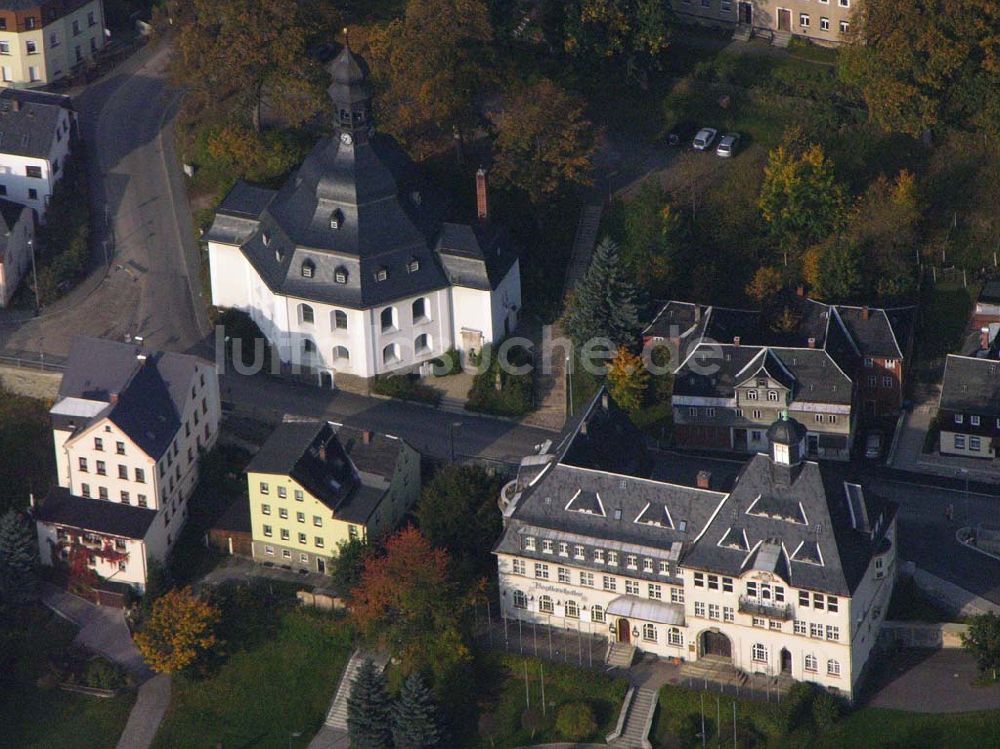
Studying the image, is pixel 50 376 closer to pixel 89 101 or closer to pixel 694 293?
pixel 89 101

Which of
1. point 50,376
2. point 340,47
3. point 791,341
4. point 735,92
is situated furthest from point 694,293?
point 50,376

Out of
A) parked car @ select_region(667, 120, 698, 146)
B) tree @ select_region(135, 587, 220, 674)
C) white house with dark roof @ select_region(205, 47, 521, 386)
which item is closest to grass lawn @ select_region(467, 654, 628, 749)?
tree @ select_region(135, 587, 220, 674)

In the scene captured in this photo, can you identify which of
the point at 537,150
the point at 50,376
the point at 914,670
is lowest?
the point at 914,670

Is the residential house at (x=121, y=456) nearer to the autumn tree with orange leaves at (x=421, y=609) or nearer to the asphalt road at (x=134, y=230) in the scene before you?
the asphalt road at (x=134, y=230)

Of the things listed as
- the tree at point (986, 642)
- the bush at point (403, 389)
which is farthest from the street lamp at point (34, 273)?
the tree at point (986, 642)

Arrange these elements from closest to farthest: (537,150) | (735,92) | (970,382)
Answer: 1. (970,382)
2. (537,150)
3. (735,92)

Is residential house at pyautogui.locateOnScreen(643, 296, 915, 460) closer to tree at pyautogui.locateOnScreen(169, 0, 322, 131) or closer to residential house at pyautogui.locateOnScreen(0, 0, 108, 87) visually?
tree at pyautogui.locateOnScreen(169, 0, 322, 131)
